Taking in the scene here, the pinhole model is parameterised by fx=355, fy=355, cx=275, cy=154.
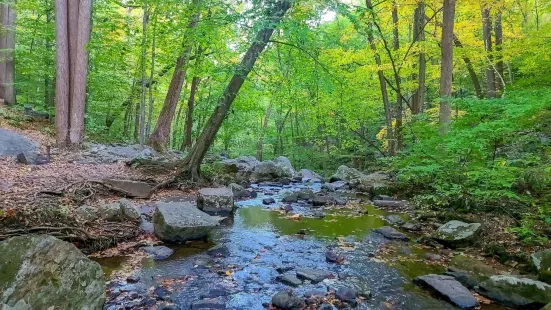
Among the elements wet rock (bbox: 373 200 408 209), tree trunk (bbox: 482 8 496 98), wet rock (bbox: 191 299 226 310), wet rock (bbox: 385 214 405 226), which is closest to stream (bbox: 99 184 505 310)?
wet rock (bbox: 191 299 226 310)

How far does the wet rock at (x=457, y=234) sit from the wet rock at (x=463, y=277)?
1.36 m

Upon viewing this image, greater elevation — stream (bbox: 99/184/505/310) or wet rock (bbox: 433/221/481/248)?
wet rock (bbox: 433/221/481/248)

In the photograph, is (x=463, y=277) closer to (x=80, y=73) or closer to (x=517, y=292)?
(x=517, y=292)

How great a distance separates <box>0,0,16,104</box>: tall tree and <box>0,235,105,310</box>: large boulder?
44.7ft

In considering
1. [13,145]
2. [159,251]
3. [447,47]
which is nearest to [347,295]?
[159,251]

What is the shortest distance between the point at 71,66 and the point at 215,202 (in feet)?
22.9

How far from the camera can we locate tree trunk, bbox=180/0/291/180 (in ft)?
25.8

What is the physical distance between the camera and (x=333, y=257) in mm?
5586

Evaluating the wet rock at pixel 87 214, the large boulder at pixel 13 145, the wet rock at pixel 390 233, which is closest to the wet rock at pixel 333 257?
the wet rock at pixel 390 233

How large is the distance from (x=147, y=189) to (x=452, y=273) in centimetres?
690

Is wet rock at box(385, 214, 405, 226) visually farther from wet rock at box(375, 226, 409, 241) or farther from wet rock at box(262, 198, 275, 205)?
wet rock at box(262, 198, 275, 205)

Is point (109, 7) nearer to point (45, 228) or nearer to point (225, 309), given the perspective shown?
point (45, 228)

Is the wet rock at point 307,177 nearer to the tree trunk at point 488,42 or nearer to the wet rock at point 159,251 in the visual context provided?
the tree trunk at point 488,42

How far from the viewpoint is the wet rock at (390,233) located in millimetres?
6816
